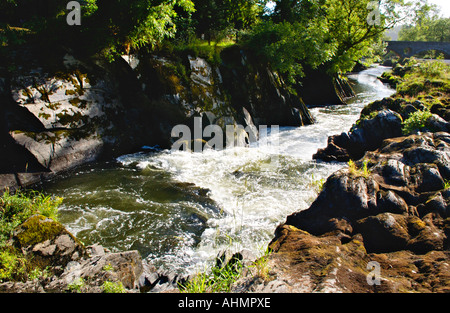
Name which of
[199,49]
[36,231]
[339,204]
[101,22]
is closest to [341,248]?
[339,204]

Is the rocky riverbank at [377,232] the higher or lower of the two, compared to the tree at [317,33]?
lower

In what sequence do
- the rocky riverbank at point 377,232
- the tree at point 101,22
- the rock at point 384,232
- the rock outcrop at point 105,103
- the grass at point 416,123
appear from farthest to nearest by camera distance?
1. the tree at point 101,22
2. the grass at point 416,123
3. the rock outcrop at point 105,103
4. the rock at point 384,232
5. the rocky riverbank at point 377,232

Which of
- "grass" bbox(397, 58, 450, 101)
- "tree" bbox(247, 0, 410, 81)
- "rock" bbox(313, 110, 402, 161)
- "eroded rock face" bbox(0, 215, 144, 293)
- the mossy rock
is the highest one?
"tree" bbox(247, 0, 410, 81)

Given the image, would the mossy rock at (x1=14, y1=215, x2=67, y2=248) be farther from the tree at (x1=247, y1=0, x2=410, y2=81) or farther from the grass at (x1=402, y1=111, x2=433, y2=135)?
the tree at (x1=247, y1=0, x2=410, y2=81)

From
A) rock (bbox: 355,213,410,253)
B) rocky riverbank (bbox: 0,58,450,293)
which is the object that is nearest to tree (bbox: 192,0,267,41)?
rocky riverbank (bbox: 0,58,450,293)

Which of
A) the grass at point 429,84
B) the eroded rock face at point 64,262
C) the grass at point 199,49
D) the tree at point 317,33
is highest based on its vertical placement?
the tree at point 317,33

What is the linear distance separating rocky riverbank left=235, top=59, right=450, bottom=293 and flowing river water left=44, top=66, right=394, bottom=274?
3.93 feet

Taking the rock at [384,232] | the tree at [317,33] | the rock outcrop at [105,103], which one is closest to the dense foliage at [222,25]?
the tree at [317,33]

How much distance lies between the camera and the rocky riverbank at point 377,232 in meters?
3.12

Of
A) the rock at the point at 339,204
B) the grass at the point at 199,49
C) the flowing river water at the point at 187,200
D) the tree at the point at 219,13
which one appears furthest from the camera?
the tree at the point at 219,13

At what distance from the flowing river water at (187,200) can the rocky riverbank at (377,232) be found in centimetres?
120

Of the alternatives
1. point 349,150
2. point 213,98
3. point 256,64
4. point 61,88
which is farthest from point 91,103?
point 349,150

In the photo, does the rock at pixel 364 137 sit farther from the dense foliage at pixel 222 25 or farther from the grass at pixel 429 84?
the dense foliage at pixel 222 25

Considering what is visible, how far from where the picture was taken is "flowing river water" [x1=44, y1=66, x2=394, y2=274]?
5570 millimetres
